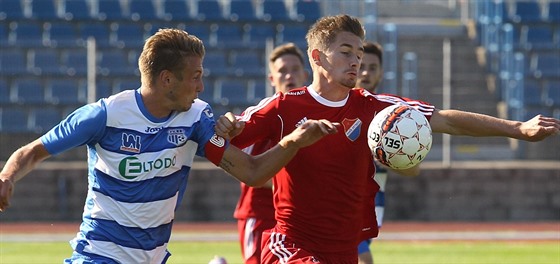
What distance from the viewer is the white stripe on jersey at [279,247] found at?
5.99m

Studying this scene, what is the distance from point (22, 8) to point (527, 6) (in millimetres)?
10284

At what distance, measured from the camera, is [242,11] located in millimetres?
21344

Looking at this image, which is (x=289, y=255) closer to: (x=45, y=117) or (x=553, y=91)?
(x=45, y=117)

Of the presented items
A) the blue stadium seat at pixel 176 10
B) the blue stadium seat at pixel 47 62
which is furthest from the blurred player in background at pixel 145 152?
the blue stadium seat at pixel 176 10

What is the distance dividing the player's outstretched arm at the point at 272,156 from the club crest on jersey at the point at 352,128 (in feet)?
1.98

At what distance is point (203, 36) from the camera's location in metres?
20.5

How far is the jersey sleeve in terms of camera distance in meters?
5.47

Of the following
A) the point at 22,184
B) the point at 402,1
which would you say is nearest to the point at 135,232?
the point at 22,184

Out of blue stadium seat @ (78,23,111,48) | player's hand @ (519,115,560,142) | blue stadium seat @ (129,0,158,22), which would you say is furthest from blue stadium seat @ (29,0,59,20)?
player's hand @ (519,115,560,142)

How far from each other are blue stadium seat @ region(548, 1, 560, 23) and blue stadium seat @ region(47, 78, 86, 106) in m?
9.62

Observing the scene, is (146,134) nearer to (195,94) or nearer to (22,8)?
(195,94)

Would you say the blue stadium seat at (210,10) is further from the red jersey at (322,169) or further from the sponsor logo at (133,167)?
the sponsor logo at (133,167)

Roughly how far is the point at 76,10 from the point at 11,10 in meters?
1.25

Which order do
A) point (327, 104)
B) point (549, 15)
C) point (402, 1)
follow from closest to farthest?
point (327, 104)
point (549, 15)
point (402, 1)
